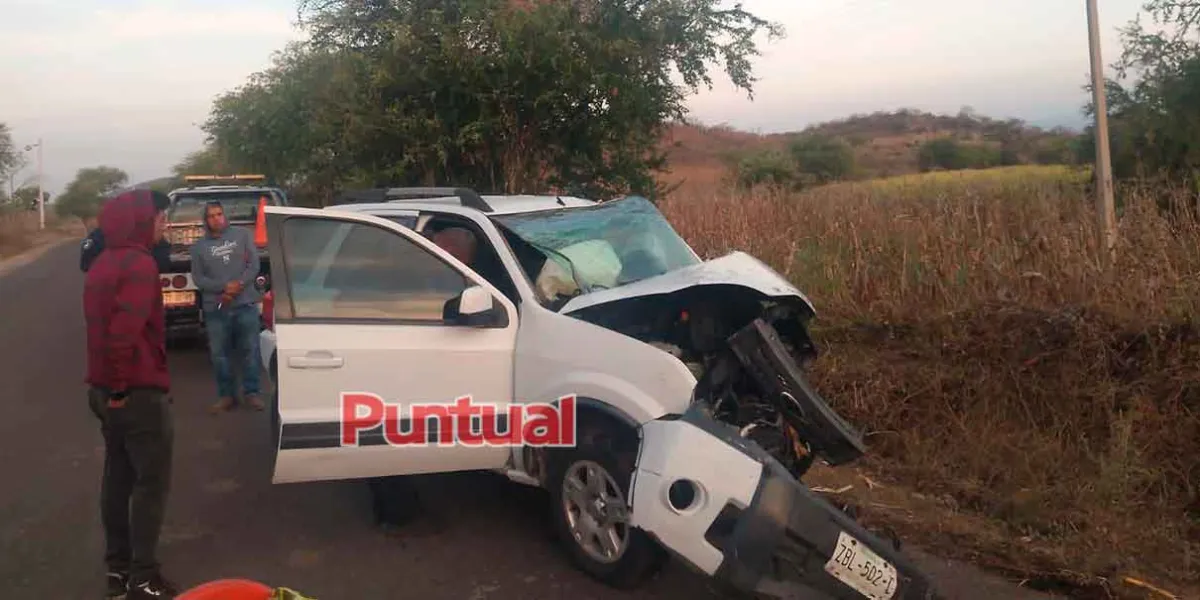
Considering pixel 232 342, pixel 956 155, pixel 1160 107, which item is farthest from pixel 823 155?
pixel 232 342

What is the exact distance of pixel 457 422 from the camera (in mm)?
4578

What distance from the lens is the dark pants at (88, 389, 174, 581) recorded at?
3998mm

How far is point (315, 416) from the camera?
4.42m

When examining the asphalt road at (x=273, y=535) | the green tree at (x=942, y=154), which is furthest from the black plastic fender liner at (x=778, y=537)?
the green tree at (x=942, y=154)

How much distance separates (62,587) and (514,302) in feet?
8.06

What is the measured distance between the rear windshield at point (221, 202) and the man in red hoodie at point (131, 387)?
7.77 meters

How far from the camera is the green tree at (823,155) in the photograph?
30078 millimetres

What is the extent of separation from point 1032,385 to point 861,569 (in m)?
2.82

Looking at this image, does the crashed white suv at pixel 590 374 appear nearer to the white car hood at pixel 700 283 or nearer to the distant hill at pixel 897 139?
the white car hood at pixel 700 283

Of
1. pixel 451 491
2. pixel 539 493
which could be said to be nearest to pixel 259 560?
pixel 451 491

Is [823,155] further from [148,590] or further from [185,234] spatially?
[148,590]

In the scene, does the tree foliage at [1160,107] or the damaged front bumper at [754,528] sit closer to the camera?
the damaged front bumper at [754,528]

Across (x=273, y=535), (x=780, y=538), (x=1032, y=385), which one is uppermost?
(x=1032, y=385)

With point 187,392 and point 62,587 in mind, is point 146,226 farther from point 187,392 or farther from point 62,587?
point 187,392
